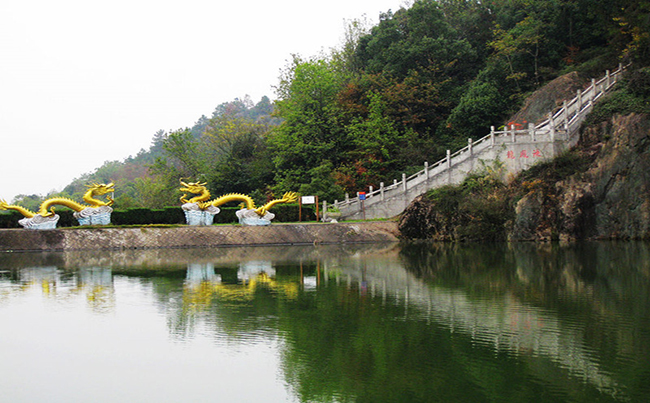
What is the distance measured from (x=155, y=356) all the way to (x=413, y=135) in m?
35.3

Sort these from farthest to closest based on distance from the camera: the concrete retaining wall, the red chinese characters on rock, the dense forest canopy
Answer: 1. the dense forest canopy
2. the red chinese characters on rock
3. the concrete retaining wall

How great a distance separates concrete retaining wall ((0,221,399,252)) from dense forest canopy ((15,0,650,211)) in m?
7.09

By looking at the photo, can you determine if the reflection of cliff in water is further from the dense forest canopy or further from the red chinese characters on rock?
the dense forest canopy

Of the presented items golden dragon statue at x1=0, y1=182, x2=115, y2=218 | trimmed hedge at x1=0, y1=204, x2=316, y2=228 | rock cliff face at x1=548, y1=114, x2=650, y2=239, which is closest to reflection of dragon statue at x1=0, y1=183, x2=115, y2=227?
golden dragon statue at x1=0, y1=182, x2=115, y2=218

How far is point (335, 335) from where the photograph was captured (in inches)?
356

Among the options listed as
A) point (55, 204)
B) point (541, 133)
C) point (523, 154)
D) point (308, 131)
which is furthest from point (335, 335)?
point (308, 131)

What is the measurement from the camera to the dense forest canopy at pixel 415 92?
131 ft

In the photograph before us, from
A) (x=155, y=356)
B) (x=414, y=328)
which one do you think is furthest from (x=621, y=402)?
(x=155, y=356)

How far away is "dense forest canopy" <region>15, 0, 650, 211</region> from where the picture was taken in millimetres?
39812

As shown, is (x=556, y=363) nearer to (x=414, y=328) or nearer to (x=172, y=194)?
(x=414, y=328)

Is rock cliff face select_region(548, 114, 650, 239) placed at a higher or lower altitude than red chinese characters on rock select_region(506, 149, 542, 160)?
lower

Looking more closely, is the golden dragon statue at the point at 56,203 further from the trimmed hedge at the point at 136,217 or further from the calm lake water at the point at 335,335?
the calm lake water at the point at 335,335

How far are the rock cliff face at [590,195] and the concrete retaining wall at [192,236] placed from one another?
448cm

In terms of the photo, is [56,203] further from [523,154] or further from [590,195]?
[590,195]
